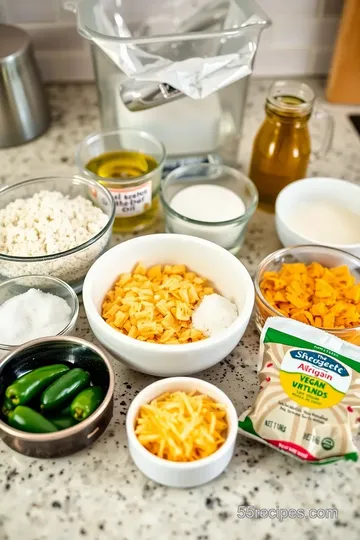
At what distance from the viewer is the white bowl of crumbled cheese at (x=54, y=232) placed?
82cm

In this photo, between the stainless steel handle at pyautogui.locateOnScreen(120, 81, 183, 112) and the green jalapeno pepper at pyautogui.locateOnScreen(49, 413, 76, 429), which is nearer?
the green jalapeno pepper at pyautogui.locateOnScreen(49, 413, 76, 429)

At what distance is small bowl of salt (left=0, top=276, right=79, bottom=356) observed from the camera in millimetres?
764

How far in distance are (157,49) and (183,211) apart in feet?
1.01

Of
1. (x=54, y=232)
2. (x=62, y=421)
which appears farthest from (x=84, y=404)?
(x=54, y=232)

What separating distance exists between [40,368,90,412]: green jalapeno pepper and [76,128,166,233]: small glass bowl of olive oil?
1.17 ft

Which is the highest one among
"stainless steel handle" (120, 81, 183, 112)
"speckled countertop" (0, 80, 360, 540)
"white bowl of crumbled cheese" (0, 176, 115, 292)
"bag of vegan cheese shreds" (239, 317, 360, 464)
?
"stainless steel handle" (120, 81, 183, 112)

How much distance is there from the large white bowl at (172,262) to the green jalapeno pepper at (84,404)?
0.07m

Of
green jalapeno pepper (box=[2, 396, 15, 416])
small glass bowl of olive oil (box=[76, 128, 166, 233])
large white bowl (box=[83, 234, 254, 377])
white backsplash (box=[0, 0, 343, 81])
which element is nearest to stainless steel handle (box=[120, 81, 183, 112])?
small glass bowl of olive oil (box=[76, 128, 166, 233])

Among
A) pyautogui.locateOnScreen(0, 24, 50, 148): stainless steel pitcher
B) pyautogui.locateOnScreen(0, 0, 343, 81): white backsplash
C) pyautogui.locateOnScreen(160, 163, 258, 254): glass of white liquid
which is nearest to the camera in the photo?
pyautogui.locateOnScreen(160, 163, 258, 254): glass of white liquid

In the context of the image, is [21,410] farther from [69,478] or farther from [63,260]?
[63,260]

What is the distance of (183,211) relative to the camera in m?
Result: 0.96

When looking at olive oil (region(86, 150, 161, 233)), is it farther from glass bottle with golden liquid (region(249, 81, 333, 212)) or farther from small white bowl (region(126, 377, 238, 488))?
small white bowl (region(126, 377, 238, 488))

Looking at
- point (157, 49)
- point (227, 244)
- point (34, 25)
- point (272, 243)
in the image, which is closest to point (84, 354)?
point (227, 244)

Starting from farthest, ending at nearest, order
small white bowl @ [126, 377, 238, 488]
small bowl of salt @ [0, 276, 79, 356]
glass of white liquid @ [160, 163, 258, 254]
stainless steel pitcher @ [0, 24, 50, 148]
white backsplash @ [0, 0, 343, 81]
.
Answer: white backsplash @ [0, 0, 343, 81] → stainless steel pitcher @ [0, 24, 50, 148] → glass of white liquid @ [160, 163, 258, 254] → small bowl of salt @ [0, 276, 79, 356] → small white bowl @ [126, 377, 238, 488]
